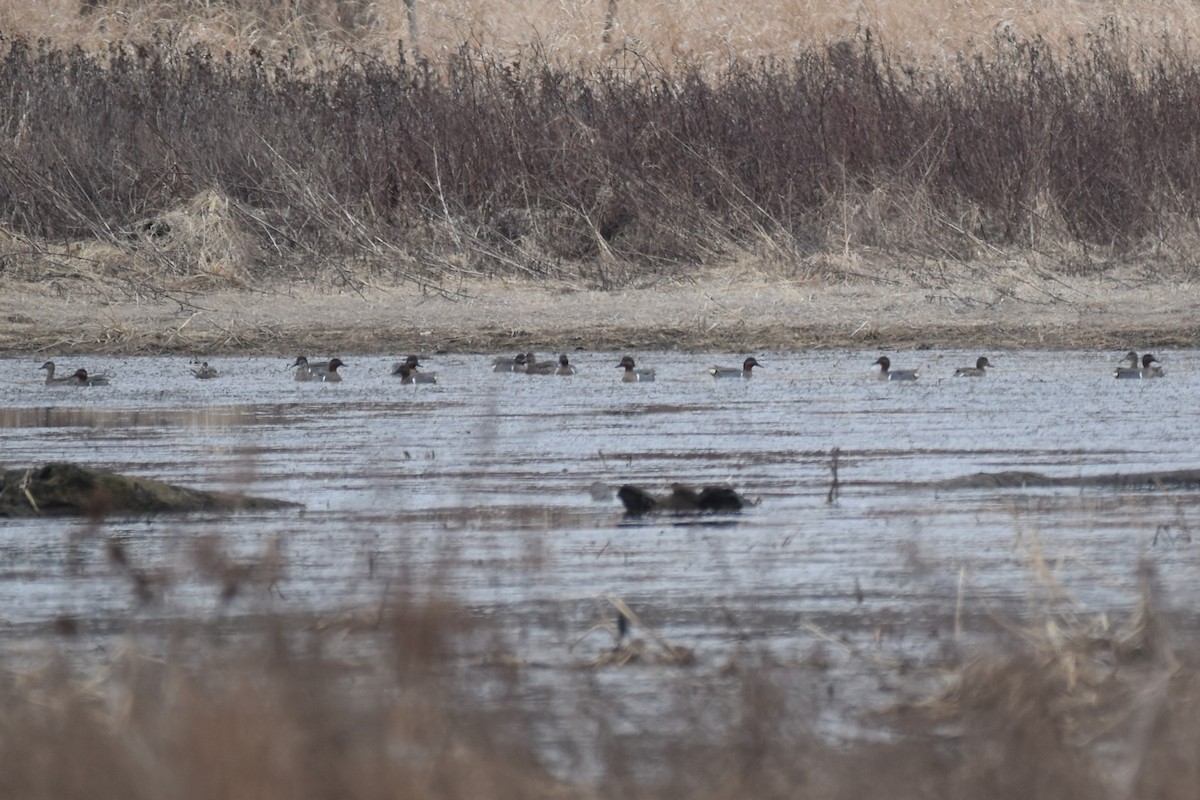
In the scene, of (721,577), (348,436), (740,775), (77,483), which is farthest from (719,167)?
(740,775)

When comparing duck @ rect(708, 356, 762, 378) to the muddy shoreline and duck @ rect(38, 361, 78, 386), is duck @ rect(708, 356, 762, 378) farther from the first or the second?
duck @ rect(38, 361, 78, 386)

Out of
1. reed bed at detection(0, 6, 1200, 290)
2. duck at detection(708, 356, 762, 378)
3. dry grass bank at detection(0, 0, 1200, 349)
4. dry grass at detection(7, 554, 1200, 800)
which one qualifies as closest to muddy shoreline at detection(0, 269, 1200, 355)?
dry grass bank at detection(0, 0, 1200, 349)

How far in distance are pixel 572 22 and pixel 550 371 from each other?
1717cm

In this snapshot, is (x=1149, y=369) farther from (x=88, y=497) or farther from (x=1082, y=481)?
(x=88, y=497)

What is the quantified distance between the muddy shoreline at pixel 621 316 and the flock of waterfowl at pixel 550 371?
1264 millimetres

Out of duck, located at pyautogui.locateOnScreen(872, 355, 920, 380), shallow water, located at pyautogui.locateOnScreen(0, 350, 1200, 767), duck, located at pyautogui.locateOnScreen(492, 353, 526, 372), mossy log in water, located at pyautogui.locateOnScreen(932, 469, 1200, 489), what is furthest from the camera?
duck, located at pyautogui.locateOnScreen(492, 353, 526, 372)

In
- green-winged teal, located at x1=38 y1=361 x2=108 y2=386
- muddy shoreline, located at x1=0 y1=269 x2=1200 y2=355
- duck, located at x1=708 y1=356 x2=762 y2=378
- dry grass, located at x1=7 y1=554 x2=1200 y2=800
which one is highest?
muddy shoreline, located at x1=0 y1=269 x2=1200 y2=355

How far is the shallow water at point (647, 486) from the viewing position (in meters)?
5.21

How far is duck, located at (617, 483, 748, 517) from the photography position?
7.23 m

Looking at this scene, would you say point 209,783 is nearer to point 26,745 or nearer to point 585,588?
point 26,745

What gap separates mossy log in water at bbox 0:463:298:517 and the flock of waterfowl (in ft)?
15.8

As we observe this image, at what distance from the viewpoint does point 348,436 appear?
10.0 m

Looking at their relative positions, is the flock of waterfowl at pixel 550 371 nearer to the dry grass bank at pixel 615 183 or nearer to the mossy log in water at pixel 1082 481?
the dry grass bank at pixel 615 183

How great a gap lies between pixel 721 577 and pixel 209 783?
9.67 feet
